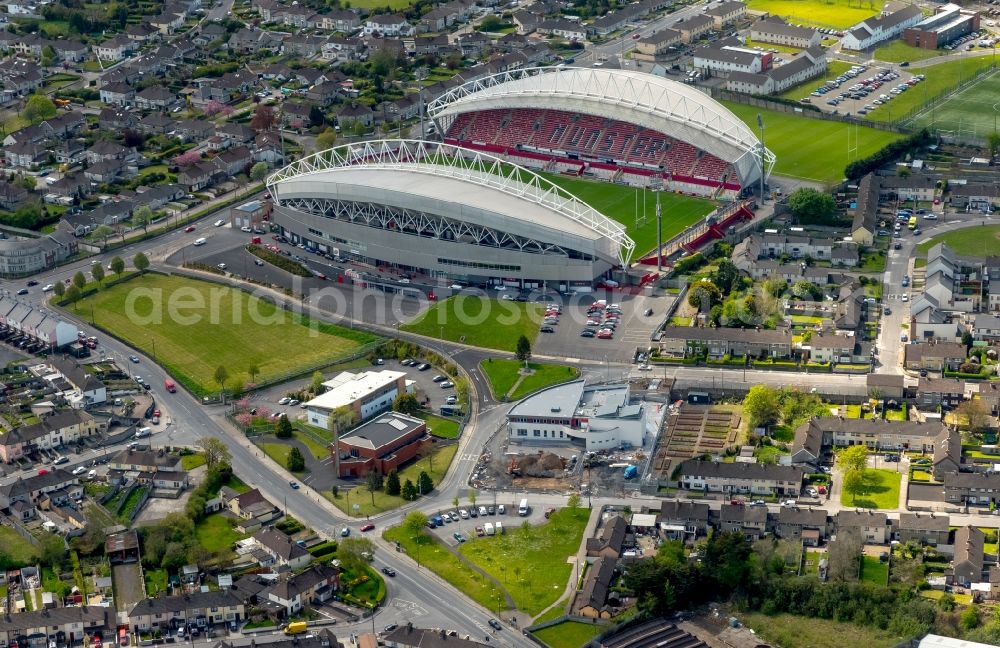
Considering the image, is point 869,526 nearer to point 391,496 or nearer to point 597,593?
point 597,593

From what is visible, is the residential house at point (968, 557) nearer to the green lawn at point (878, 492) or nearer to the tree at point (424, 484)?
the green lawn at point (878, 492)

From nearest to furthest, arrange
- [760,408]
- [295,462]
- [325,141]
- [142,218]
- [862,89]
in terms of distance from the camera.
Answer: [295,462] < [760,408] < [142,218] < [325,141] < [862,89]

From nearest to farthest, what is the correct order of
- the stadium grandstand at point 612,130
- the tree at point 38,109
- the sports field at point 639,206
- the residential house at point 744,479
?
the residential house at point 744,479, the sports field at point 639,206, the stadium grandstand at point 612,130, the tree at point 38,109

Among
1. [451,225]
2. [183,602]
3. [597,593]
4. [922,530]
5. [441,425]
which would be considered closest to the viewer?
[597,593]

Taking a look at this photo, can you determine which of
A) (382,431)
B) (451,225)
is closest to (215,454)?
(382,431)

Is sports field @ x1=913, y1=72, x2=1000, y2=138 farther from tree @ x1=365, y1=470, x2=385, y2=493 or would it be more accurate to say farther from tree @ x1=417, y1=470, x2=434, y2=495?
tree @ x1=365, y1=470, x2=385, y2=493

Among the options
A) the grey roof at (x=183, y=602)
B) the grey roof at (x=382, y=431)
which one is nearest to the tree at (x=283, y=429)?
the grey roof at (x=382, y=431)
